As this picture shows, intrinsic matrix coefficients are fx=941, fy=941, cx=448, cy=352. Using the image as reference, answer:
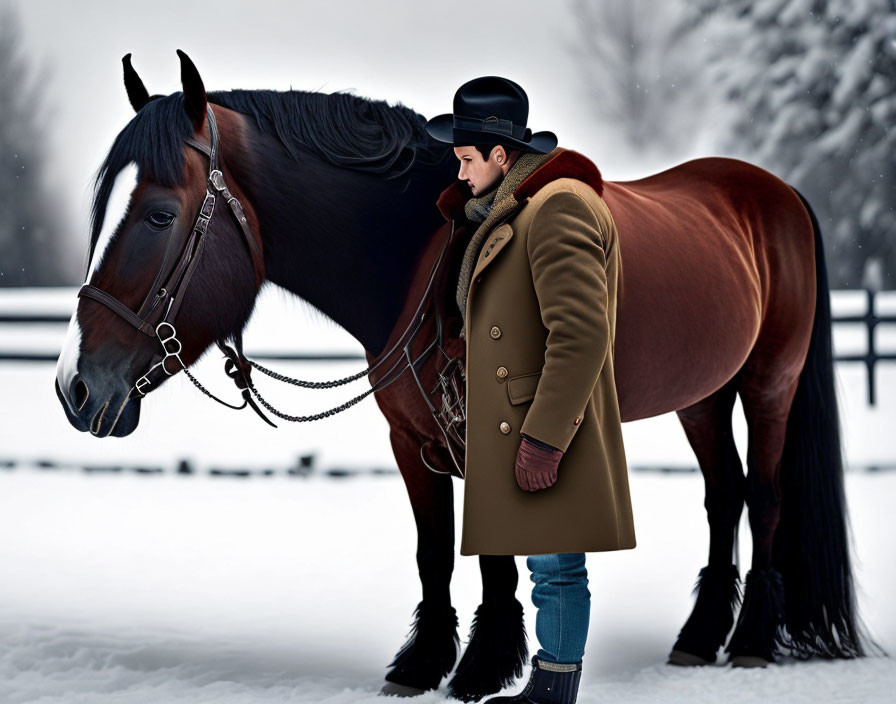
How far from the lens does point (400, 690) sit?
2.86 meters

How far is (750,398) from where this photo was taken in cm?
355

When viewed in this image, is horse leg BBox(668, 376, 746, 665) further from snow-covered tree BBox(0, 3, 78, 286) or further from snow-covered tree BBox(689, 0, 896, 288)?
snow-covered tree BBox(0, 3, 78, 286)

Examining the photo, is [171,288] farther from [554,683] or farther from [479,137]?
[554,683]

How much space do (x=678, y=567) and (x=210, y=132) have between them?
10.4 feet

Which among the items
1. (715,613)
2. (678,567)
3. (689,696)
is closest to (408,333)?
(689,696)

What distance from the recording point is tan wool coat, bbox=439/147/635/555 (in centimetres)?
202

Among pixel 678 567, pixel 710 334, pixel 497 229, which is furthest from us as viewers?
pixel 678 567

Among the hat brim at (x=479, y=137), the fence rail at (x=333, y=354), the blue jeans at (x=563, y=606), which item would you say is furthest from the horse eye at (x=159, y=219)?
the fence rail at (x=333, y=354)

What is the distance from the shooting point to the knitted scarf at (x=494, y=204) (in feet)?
7.25

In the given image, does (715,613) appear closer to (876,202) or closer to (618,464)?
(618,464)

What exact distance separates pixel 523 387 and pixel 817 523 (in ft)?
6.39

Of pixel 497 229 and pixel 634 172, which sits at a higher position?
pixel 634 172

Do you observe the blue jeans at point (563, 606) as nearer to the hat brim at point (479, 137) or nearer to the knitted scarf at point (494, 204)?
the knitted scarf at point (494, 204)

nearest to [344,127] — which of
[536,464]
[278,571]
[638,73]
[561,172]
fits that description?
[561,172]
